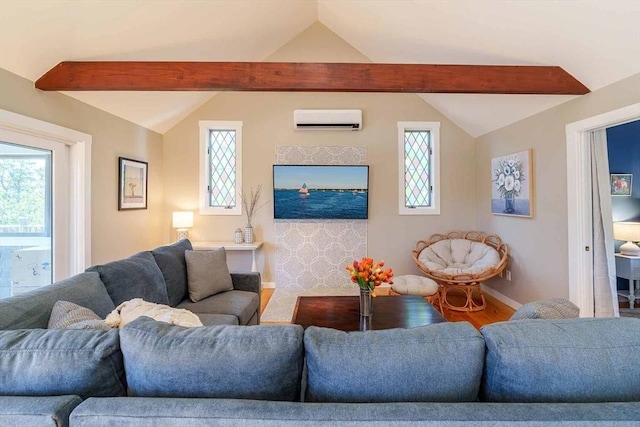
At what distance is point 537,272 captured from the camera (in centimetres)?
330

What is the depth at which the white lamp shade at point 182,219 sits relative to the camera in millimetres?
4258

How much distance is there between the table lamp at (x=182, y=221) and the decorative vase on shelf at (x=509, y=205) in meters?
4.11

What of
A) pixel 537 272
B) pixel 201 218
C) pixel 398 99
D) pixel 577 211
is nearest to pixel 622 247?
pixel 537 272

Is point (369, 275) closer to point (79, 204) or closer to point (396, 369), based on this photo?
point (396, 369)

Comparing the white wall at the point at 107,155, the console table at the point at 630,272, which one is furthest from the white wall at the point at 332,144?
the console table at the point at 630,272

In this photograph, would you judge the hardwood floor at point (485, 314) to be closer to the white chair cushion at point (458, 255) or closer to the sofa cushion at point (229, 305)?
the white chair cushion at point (458, 255)

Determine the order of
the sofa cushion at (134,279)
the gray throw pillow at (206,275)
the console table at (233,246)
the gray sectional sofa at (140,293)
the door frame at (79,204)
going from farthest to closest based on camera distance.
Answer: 1. the console table at (233,246)
2. the door frame at (79,204)
3. the gray throw pillow at (206,275)
4. the sofa cushion at (134,279)
5. the gray sectional sofa at (140,293)

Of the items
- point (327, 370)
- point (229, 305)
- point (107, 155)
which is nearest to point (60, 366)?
point (327, 370)

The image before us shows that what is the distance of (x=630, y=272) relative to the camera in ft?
10.3

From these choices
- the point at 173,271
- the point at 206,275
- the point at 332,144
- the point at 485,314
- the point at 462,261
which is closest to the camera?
the point at 173,271

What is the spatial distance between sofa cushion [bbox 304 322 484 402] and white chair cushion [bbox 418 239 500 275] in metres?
2.92

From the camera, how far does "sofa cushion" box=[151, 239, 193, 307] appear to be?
7.72ft

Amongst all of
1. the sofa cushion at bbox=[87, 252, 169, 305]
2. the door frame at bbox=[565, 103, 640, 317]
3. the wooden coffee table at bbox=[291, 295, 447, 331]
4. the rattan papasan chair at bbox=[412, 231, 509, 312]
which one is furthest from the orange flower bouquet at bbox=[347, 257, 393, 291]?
the door frame at bbox=[565, 103, 640, 317]

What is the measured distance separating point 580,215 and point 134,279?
11.9 feet
